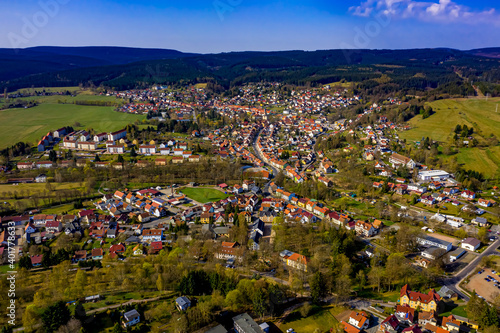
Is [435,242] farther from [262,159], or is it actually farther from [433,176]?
[262,159]

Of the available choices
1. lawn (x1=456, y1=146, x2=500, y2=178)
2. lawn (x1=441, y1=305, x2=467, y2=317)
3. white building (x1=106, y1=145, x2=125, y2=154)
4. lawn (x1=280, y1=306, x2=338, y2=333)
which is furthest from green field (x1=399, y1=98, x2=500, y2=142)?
white building (x1=106, y1=145, x2=125, y2=154)

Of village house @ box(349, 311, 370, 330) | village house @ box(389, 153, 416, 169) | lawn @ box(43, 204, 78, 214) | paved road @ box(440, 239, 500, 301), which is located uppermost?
village house @ box(389, 153, 416, 169)

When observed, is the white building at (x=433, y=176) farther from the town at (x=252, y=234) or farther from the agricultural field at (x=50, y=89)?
the agricultural field at (x=50, y=89)

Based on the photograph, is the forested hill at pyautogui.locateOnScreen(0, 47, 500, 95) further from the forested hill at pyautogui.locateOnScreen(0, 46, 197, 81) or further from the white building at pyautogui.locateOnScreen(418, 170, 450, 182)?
the white building at pyautogui.locateOnScreen(418, 170, 450, 182)

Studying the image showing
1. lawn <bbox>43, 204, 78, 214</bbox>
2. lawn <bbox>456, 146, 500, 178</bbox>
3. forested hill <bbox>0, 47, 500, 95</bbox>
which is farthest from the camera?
forested hill <bbox>0, 47, 500, 95</bbox>

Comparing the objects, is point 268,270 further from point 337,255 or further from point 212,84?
point 212,84

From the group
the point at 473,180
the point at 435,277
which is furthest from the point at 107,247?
the point at 473,180
